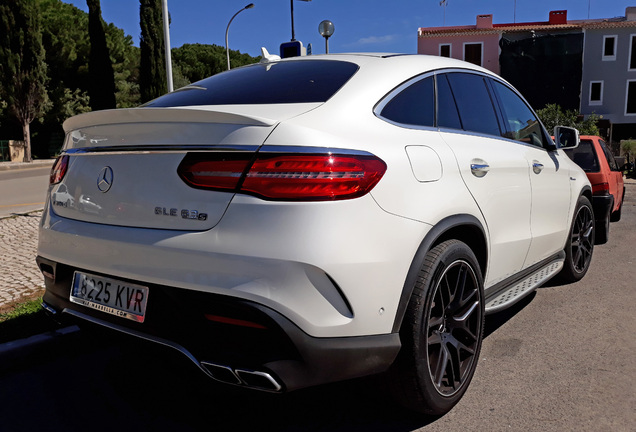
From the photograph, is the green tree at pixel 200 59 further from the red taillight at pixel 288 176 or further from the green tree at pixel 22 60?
the red taillight at pixel 288 176

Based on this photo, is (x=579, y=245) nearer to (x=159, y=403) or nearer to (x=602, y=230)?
(x=602, y=230)

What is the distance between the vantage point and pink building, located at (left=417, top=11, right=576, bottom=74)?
134ft

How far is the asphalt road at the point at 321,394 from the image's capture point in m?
2.56

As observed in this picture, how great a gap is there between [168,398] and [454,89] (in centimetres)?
231

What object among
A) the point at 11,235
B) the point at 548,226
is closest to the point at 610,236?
the point at 548,226

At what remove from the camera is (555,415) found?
8.49ft

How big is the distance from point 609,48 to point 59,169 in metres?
44.4

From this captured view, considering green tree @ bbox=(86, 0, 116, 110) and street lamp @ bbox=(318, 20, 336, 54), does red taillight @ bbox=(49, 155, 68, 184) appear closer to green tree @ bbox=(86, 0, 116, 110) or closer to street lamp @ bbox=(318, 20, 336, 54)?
street lamp @ bbox=(318, 20, 336, 54)

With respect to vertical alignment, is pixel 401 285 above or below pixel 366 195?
below

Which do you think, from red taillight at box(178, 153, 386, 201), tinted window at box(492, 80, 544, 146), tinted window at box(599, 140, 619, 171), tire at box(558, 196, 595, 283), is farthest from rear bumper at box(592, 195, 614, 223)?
red taillight at box(178, 153, 386, 201)

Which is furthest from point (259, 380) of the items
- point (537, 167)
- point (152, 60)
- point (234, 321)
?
point (152, 60)

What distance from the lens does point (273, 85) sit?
2.73m

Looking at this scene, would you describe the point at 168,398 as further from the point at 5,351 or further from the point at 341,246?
the point at 341,246

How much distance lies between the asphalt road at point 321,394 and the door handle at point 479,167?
3.69ft
